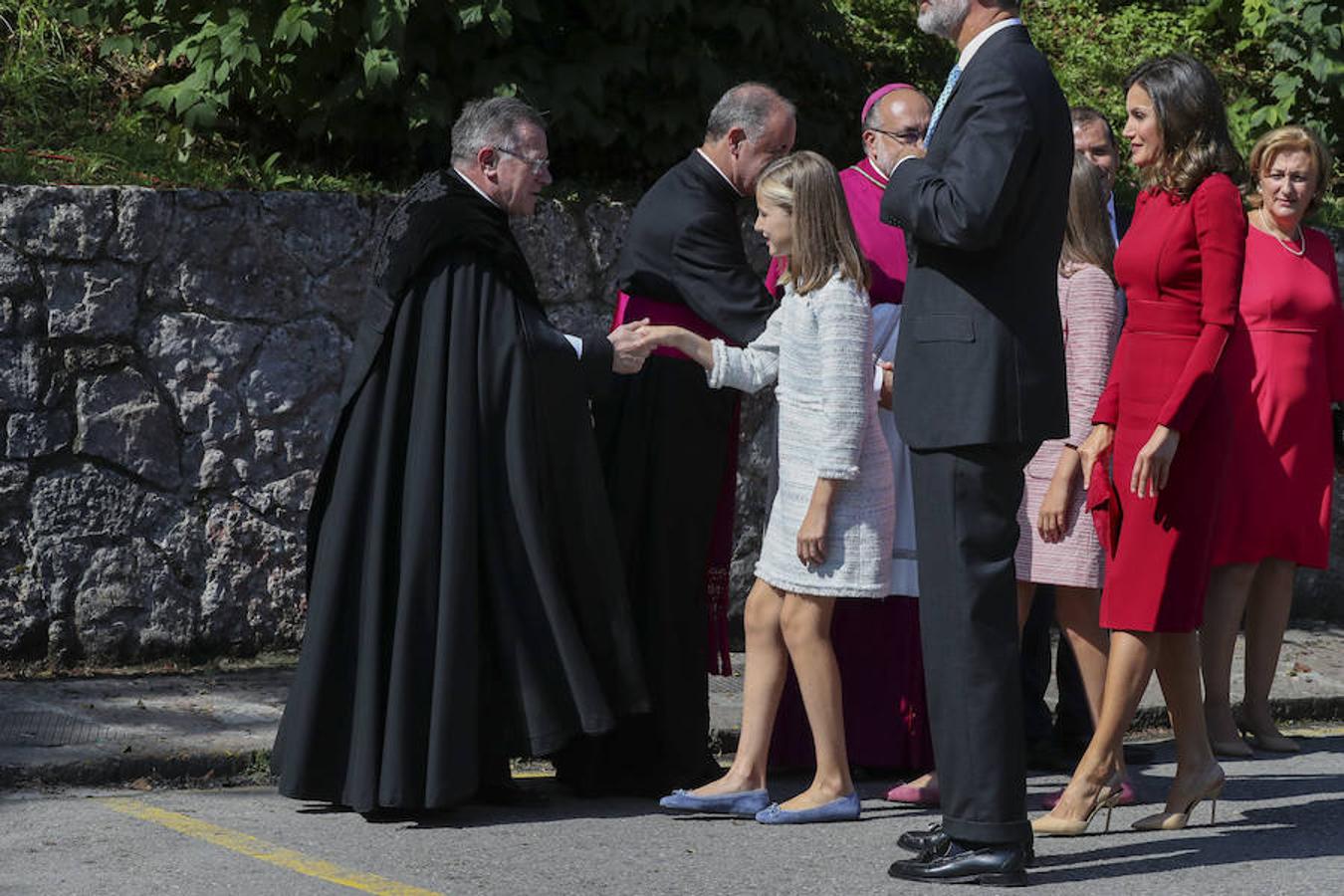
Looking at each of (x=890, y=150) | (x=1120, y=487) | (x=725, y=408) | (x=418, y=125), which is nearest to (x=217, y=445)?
(x=418, y=125)

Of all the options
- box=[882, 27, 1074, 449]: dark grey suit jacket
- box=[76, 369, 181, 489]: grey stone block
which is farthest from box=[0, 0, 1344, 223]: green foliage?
box=[882, 27, 1074, 449]: dark grey suit jacket

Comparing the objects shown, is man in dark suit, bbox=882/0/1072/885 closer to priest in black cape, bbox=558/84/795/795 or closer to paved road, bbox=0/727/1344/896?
paved road, bbox=0/727/1344/896

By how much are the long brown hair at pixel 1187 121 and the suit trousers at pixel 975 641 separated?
104 cm

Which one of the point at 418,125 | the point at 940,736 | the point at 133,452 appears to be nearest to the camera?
the point at 940,736

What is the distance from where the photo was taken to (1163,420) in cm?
573

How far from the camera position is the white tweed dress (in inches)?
236

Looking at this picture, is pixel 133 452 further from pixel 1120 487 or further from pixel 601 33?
pixel 1120 487

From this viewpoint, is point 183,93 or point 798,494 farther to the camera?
point 183,93

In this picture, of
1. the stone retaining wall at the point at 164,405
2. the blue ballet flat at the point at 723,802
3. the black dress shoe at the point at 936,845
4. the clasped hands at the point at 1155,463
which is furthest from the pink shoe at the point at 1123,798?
the stone retaining wall at the point at 164,405

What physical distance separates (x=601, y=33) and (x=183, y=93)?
1.77 metres

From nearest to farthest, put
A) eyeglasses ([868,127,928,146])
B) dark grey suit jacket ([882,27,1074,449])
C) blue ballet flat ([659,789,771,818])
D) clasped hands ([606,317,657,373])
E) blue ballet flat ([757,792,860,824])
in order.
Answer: dark grey suit jacket ([882,27,1074,449]) → blue ballet flat ([757,792,860,824]) → blue ballet flat ([659,789,771,818]) → clasped hands ([606,317,657,373]) → eyeglasses ([868,127,928,146])

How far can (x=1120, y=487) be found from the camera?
6.01 meters

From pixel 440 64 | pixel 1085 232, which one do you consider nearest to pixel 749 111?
pixel 1085 232

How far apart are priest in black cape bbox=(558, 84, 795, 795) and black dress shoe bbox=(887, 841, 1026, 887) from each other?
4.46 ft
